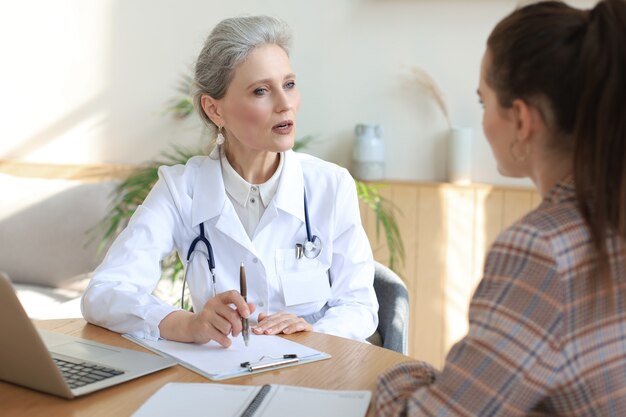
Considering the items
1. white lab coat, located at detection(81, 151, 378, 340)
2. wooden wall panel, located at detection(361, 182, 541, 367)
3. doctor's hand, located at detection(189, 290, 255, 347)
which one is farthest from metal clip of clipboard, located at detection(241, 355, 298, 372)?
wooden wall panel, located at detection(361, 182, 541, 367)

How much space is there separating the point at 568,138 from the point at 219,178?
1.25m

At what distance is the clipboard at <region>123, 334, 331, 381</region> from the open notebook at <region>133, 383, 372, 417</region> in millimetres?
88

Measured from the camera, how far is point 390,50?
11.8 ft

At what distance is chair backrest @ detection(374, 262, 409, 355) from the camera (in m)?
2.12

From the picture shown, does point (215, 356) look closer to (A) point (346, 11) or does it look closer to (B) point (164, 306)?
(B) point (164, 306)

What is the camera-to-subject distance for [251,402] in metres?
1.34

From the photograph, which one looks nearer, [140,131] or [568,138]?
[568,138]

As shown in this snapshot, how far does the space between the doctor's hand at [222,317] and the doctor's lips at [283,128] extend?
621 mm

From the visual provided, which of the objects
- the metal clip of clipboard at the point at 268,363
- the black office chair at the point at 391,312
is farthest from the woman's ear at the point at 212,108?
the metal clip of clipboard at the point at 268,363

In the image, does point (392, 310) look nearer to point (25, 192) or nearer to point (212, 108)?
point (212, 108)

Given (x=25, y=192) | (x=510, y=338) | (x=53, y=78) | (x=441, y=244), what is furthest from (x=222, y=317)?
(x=53, y=78)

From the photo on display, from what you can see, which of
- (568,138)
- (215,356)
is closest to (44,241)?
(215,356)

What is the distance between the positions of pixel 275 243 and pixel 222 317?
541mm

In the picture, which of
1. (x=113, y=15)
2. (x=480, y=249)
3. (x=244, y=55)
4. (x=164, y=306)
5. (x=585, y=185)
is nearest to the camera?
(x=585, y=185)
